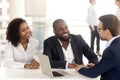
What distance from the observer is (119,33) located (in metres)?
1.98

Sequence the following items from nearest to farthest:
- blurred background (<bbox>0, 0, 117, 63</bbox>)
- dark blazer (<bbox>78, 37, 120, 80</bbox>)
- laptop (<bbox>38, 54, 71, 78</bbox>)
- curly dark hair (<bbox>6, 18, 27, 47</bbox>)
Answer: dark blazer (<bbox>78, 37, 120, 80</bbox>), laptop (<bbox>38, 54, 71, 78</bbox>), curly dark hair (<bbox>6, 18, 27, 47</bbox>), blurred background (<bbox>0, 0, 117, 63</bbox>)

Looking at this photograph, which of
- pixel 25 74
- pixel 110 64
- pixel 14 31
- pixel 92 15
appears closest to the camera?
pixel 110 64

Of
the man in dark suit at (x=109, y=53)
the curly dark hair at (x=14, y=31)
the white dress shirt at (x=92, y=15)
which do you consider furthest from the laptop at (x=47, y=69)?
the white dress shirt at (x=92, y=15)

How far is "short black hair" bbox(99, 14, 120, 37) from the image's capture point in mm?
1975

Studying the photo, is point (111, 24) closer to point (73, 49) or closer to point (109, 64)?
point (109, 64)

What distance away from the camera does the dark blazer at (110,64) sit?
1885 millimetres

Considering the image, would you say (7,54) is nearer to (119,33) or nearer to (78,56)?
(78,56)

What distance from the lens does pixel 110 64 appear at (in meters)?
1.89

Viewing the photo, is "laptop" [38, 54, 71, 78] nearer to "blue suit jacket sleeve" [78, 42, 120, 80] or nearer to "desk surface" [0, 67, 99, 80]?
"desk surface" [0, 67, 99, 80]

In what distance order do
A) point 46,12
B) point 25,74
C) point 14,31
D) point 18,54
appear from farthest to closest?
point 46,12
point 14,31
point 18,54
point 25,74

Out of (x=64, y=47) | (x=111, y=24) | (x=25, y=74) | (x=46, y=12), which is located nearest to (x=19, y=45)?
(x=64, y=47)

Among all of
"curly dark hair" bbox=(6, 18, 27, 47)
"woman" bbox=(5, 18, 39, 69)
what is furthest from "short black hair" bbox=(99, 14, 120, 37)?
"curly dark hair" bbox=(6, 18, 27, 47)

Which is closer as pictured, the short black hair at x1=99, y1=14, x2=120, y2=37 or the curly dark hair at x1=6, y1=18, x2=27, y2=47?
the short black hair at x1=99, y1=14, x2=120, y2=37

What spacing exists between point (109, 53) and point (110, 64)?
0.08m
